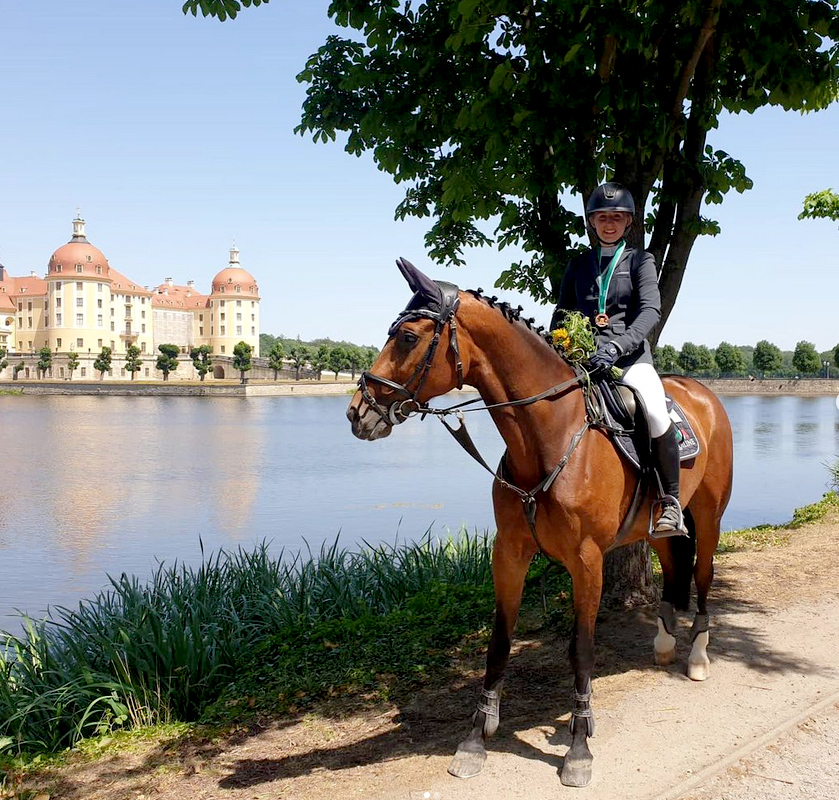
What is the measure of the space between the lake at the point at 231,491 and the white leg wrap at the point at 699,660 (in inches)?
339

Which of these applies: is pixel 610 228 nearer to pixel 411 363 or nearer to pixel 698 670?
pixel 411 363

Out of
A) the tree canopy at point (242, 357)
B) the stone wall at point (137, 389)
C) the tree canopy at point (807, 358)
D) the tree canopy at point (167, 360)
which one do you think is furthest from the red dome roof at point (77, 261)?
the tree canopy at point (807, 358)

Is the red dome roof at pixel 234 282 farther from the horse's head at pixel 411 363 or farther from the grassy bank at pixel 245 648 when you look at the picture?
the horse's head at pixel 411 363

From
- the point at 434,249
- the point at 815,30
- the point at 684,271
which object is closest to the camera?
the point at 815,30

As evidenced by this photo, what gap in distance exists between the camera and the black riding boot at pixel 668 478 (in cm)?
519

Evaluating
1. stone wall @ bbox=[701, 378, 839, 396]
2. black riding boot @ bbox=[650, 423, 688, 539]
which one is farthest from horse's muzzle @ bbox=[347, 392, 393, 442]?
stone wall @ bbox=[701, 378, 839, 396]

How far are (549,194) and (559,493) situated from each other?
4370mm

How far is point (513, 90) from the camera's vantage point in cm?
751

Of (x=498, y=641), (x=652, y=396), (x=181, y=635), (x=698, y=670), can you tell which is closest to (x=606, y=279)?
(x=652, y=396)

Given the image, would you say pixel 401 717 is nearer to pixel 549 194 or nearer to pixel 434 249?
pixel 549 194

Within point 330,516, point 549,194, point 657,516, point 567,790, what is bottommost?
point 330,516

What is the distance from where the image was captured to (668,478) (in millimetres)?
5238

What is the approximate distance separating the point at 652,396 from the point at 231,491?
2003cm

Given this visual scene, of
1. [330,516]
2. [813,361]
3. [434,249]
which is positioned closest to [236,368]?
[813,361]
